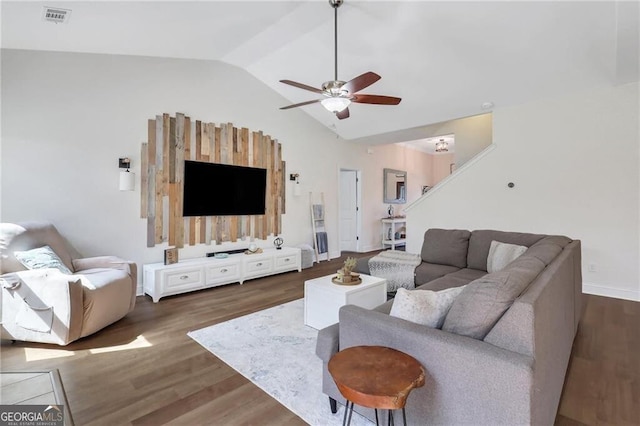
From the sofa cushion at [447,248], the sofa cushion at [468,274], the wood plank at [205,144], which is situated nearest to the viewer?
the sofa cushion at [468,274]

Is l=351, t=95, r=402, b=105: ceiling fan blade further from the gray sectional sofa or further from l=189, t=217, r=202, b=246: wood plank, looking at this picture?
l=189, t=217, r=202, b=246: wood plank

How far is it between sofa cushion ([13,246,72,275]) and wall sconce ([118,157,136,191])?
1.17m

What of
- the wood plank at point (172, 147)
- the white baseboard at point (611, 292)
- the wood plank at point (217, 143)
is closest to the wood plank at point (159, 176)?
the wood plank at point (172, 147)

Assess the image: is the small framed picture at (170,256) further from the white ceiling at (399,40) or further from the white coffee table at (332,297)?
the white ceiling at (399,40)

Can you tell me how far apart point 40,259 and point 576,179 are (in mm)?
6555

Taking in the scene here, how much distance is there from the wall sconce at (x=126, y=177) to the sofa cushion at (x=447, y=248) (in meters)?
4.02

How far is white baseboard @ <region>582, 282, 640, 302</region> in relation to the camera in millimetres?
4082

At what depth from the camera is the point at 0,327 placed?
8.95 feet

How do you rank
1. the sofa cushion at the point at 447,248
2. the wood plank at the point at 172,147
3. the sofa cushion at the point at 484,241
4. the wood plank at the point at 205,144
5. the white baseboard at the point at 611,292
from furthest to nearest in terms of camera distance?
1. the wood plank at the point at 205,144
2. the wood plank at the point at 172,147
3. the white baseboard at the point at 611,292
4. the sofa cushion at the point at 447,248
5. the sofa cushion at the point at 484,241

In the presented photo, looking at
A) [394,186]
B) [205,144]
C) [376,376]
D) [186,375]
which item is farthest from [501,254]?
[394,186]

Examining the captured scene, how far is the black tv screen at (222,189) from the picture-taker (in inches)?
186

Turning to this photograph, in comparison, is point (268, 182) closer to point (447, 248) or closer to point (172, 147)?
point (172, 147)

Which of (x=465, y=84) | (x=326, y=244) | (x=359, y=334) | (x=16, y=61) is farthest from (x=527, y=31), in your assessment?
(x=16, y=61)

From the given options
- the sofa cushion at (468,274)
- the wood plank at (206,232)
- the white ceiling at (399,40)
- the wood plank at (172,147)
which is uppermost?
the white ceiling at (399,40)
